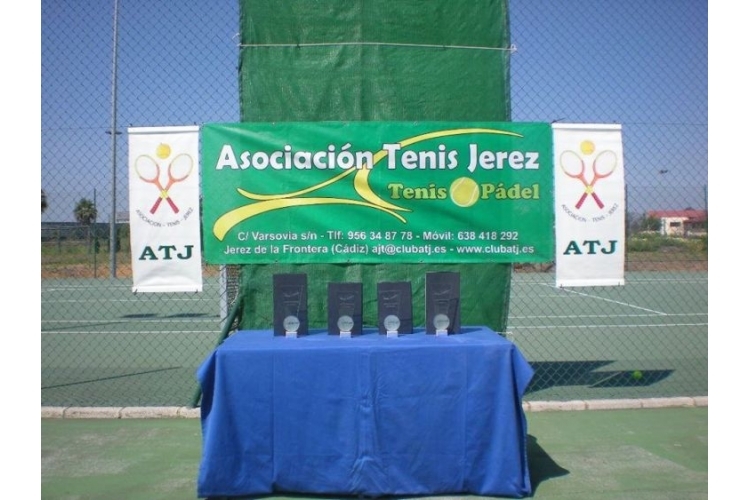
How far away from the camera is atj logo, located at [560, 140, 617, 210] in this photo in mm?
5570

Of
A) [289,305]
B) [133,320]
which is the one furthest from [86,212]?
[289,305]

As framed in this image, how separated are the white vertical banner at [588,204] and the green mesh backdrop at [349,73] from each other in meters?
0.78

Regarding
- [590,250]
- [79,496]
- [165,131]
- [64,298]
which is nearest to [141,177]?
[165,131]

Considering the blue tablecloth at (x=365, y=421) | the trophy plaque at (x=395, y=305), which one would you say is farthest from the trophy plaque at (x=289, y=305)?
the trophy plaque at (x=395, y=305)

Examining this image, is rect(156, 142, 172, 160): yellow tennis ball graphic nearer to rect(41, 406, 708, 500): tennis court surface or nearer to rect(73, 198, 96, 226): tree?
rect(41, 406, 708, 500): tennis court surface

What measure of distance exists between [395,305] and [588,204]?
2.22 m

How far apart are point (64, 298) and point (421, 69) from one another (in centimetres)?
1535

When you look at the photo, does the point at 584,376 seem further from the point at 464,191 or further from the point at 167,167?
the point at 167,167

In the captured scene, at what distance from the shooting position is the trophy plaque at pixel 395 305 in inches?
176

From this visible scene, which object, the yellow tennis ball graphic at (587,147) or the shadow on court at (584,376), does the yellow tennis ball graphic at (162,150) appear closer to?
the yellow tennis ball graphic at (587,147)

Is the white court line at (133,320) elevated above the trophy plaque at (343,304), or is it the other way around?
the trophy plaque at (343,304)

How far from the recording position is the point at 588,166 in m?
5.59

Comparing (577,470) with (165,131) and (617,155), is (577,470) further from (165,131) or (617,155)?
(165,131)

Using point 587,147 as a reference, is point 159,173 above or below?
below
